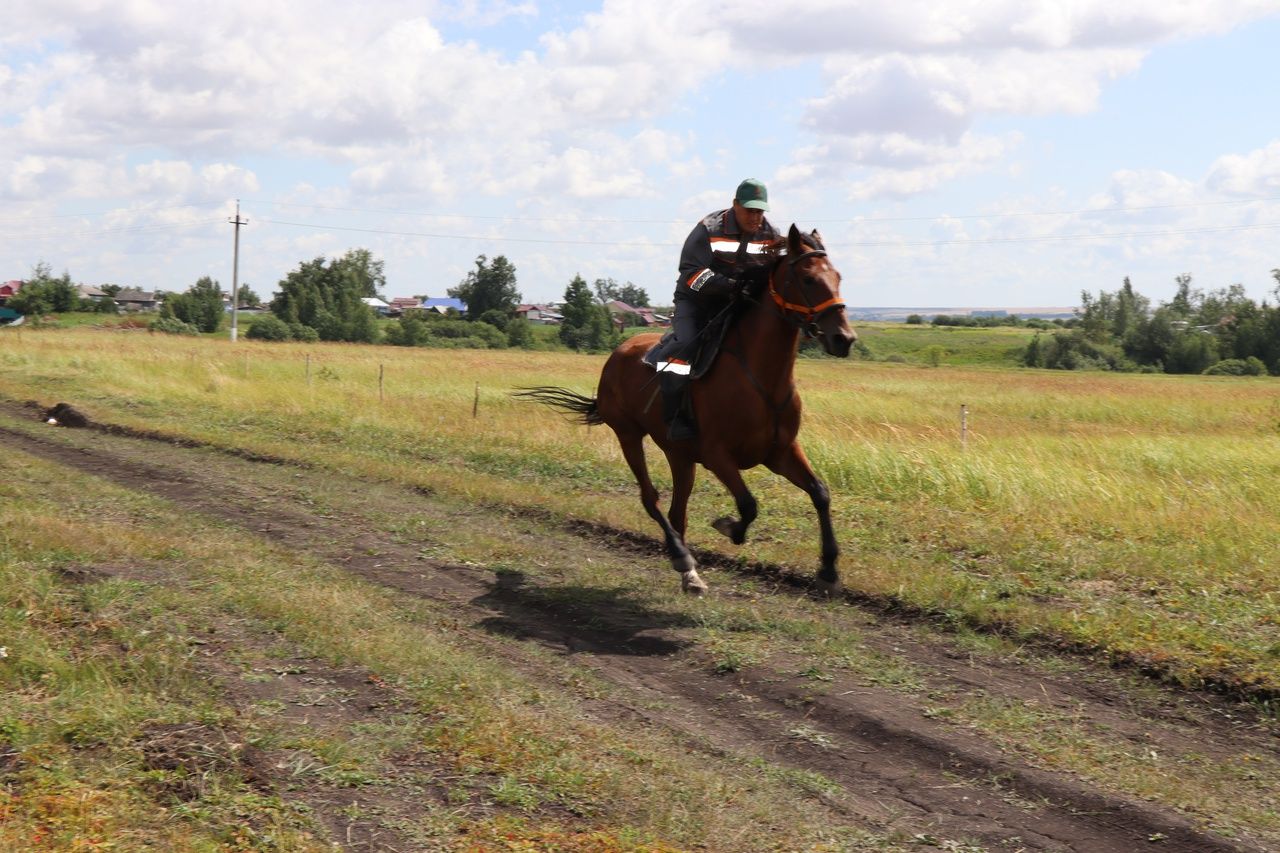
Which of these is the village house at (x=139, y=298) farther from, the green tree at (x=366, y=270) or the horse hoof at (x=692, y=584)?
the horse hoof at (x=692, y=584)

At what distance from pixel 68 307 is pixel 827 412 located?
83.3m

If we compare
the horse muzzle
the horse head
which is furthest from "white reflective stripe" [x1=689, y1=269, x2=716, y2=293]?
the horse muzzle

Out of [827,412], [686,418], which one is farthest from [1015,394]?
[686,418]

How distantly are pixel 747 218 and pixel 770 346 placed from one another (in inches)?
44.3

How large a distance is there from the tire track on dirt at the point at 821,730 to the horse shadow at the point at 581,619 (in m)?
0.02

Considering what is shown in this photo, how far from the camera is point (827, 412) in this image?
25578 millimetres

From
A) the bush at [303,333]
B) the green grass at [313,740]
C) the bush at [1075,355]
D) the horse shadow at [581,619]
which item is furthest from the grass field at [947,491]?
the bush at [1075,355]

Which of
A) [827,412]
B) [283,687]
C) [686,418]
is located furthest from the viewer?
[827,412]

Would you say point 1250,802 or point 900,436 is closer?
point 1250,802

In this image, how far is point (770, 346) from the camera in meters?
8.62

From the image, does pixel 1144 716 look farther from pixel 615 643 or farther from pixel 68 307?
pixel 68 307

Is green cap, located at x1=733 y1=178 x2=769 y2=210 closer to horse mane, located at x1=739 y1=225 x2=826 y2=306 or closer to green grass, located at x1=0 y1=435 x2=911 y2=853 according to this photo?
horse mane, located at x1=739 y1=225 x2=826 y2=306

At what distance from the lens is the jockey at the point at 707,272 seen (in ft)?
29.5

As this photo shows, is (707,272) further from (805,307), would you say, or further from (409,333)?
(409,333)
